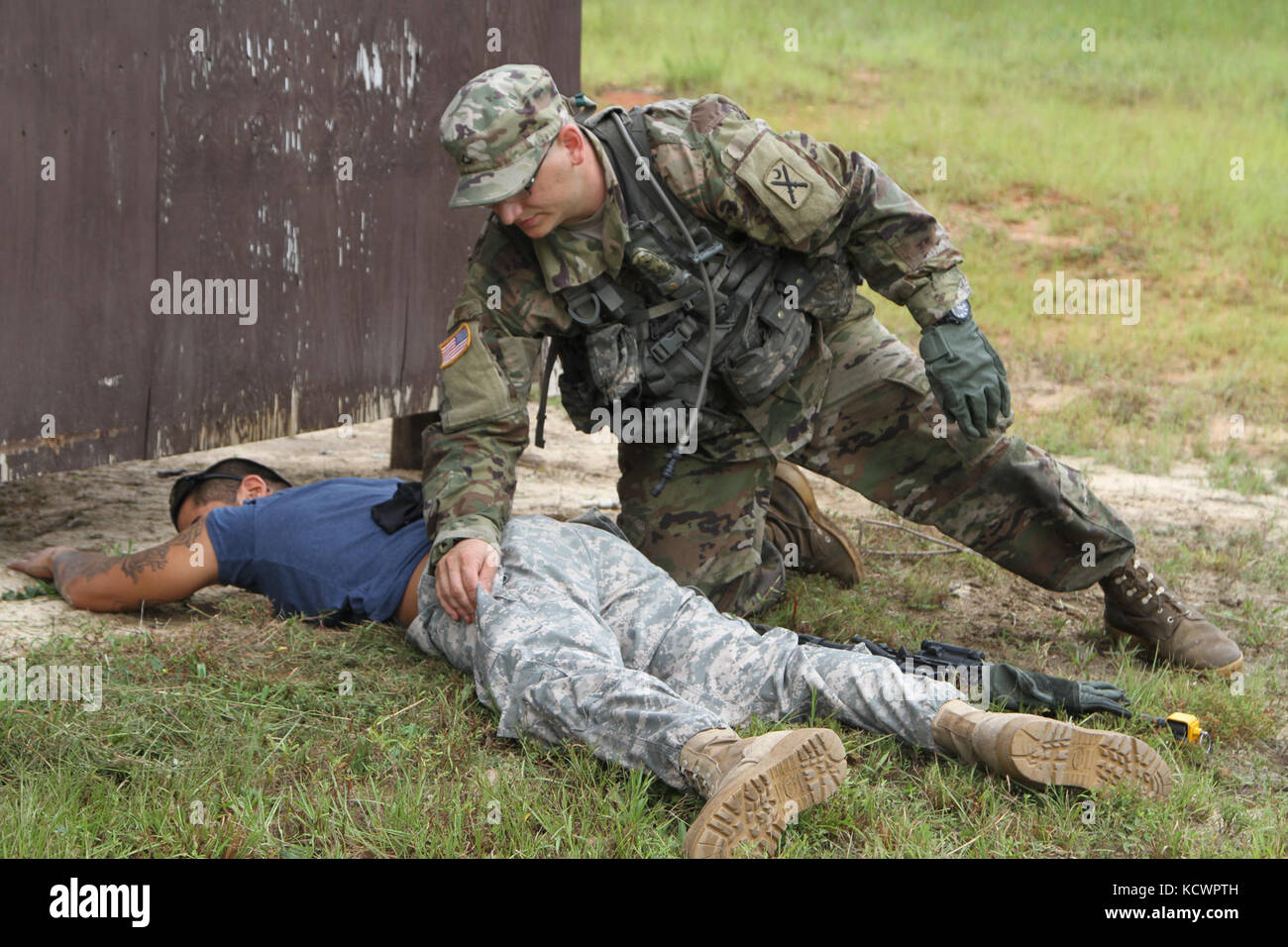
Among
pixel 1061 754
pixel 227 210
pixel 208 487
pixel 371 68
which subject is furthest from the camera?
pixel 371 68

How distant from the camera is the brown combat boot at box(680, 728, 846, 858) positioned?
229cm

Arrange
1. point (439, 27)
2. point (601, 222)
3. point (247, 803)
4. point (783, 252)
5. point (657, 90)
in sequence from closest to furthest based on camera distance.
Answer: point (247, 803) → point (601, 222) → point (783, 252) → point (439, 27) → point (657, 90)

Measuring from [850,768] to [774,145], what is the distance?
1.60 metres

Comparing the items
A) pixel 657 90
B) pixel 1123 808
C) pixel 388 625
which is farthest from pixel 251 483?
pixel 657 90

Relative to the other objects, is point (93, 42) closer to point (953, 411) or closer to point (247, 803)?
point (247, 803)

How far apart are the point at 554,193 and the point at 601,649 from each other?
1.14 meters

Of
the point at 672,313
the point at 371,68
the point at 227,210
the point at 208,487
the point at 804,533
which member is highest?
the point at 371,68

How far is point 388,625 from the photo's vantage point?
11.5ft

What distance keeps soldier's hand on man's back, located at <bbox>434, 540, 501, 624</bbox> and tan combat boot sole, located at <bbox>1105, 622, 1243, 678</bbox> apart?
1.96m

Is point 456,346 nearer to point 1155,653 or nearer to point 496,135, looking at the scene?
point 496,135

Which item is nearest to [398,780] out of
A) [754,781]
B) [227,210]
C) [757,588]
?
[754,781]

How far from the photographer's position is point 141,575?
3461 millimetres

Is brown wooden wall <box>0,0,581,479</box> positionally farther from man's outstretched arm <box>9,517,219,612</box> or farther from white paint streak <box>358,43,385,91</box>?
man's outstretched arm <box>9,517,219,612</box>

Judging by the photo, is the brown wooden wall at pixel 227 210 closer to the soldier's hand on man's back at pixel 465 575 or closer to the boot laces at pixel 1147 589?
the soldier's hand on man's back at pixel 465 575
